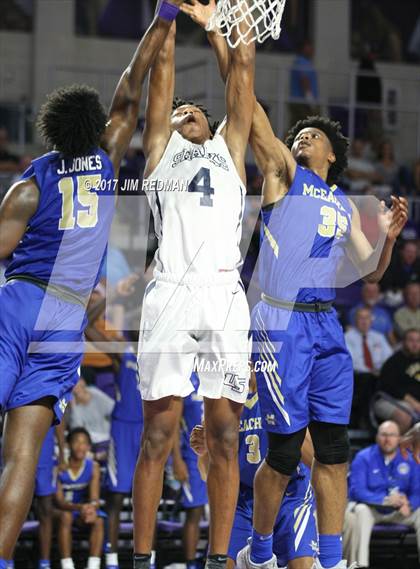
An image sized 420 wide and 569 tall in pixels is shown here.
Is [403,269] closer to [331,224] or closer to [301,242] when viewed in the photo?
[331,224]

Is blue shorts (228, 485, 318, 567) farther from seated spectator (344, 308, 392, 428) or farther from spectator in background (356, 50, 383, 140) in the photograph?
spectator in background (356, 50, 383, 140)

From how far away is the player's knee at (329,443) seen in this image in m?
6.27

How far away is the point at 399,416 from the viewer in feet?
36.3

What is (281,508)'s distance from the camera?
22.8ft

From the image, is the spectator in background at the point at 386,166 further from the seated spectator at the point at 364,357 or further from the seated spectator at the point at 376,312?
the seated spectator at the point at 364,357

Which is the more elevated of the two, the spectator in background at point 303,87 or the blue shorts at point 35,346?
the spectator in background at point 303,87

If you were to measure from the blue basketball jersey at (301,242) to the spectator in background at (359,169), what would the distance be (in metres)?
7.79

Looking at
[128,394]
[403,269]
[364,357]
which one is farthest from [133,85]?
[403,269]

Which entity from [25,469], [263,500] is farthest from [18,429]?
[263,500]

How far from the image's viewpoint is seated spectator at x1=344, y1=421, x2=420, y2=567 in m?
10.2

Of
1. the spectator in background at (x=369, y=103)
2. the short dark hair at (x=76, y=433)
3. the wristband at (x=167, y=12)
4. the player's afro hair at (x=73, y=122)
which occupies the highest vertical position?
the spectator in background at (x=369, y=103)

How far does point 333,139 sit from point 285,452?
6.43 ft

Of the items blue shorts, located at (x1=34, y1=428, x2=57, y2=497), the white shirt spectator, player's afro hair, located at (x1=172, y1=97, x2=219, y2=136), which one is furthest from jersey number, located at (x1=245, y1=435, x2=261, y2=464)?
the white shirt spectator

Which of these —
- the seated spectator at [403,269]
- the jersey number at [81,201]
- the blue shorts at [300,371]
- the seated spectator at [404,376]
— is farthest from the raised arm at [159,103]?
the seated spectator at [403,269]
